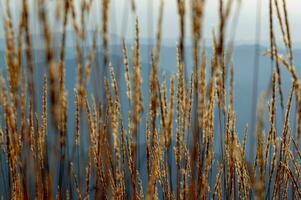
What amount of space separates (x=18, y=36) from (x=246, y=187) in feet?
2.85

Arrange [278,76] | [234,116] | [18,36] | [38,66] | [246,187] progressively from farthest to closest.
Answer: [246,187], [234,116], [278,76], [38,66], [18,36]

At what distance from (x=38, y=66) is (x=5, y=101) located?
114 millimetres

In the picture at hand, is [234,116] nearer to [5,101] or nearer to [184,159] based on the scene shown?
[184,159]

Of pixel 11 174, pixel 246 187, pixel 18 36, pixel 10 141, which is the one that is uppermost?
pixel 18 36

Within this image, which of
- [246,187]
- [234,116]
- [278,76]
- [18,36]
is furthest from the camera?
[246,187]

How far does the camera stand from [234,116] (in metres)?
1.42

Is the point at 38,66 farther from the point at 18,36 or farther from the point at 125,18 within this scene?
the point at 125,18

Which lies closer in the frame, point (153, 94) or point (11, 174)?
point (153, 94)

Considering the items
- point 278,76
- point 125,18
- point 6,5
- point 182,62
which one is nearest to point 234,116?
point 278,76

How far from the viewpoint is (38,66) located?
1152 mm

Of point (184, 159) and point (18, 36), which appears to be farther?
point (184, 159)

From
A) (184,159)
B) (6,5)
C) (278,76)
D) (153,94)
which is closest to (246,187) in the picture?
(184,159)

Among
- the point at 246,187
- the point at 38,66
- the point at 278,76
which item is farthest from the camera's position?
the point at 246,187

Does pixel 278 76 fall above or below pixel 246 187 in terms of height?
above
